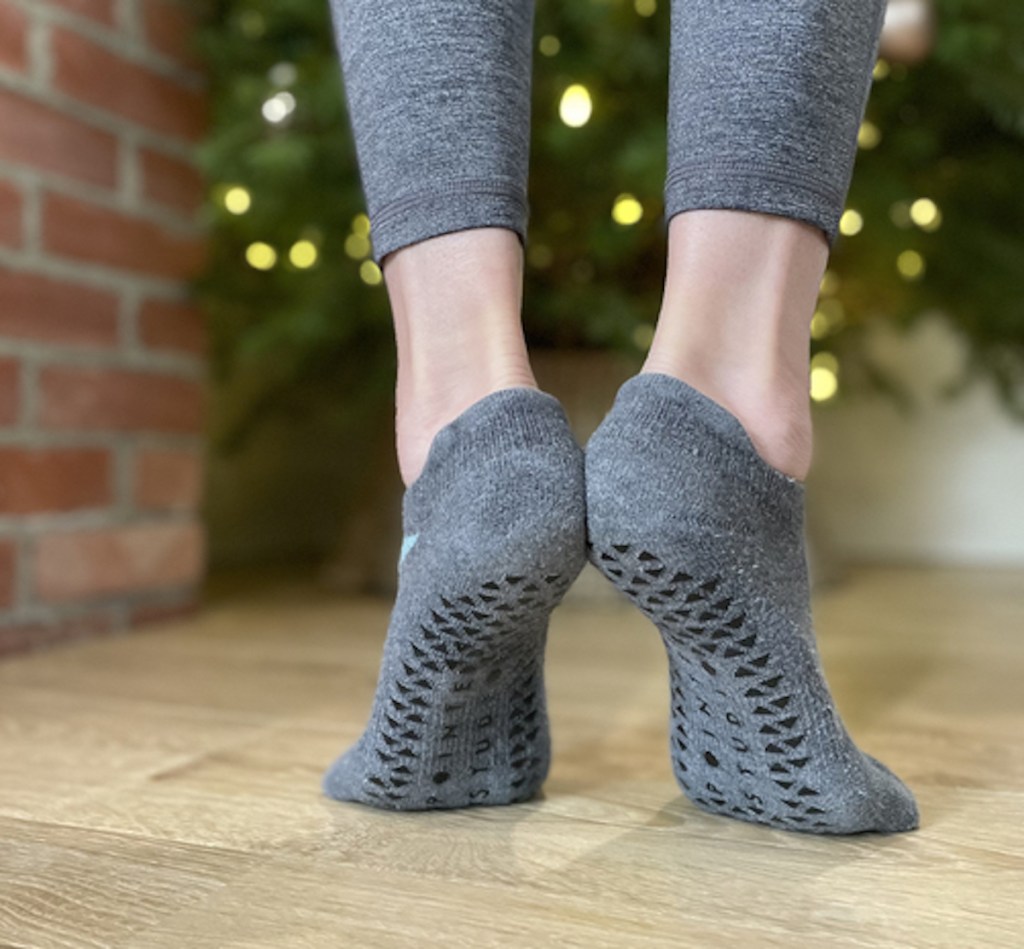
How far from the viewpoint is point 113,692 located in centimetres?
104

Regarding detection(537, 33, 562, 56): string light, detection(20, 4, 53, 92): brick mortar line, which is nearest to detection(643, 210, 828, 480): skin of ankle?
detection(537, 33, 562, 56): string light

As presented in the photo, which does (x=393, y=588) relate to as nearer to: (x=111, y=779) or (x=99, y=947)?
(x=111, y=779)

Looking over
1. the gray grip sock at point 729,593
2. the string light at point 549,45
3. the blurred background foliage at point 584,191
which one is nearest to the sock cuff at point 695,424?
the gray grip sock at point 729,593

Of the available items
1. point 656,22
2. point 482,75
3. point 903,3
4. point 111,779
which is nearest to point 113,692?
point 111,779

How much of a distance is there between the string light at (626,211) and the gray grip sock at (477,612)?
2.88 feet

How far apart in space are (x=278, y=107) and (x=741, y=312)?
36.5 inches

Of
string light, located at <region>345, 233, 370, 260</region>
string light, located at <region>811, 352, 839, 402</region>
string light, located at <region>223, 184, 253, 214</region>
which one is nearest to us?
string light, located at <region>223, 184, 253, 214</region>

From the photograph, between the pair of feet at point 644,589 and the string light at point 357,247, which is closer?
the pair of feet at point 644,589

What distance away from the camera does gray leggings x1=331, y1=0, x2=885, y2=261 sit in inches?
22.3

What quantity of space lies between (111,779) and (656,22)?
104cm

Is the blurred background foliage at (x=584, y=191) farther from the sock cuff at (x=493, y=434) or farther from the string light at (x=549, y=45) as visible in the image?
the sock cuff at (x=493, y=434)

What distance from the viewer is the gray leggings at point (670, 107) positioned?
0.57m

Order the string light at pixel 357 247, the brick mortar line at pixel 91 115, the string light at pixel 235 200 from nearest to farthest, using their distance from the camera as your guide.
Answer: the brick mortar line at pixel 91 115
the string light at pixel 235 200
the string light at pixel 357 247

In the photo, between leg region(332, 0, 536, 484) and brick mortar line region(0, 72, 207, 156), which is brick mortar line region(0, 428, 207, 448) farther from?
leg region(332, 0, 536, 484)
